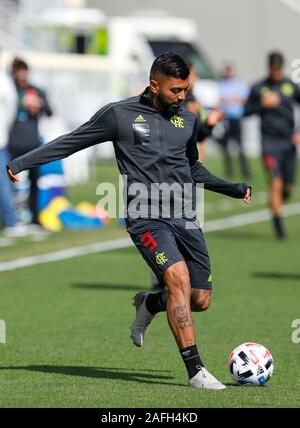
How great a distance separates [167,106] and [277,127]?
11076 mm

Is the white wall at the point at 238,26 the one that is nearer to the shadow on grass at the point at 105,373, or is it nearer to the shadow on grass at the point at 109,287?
the shadow on grass at the point at 109,287

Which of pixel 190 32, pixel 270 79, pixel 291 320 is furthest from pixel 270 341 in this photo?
pixel 190 32

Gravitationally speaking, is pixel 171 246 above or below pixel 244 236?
above

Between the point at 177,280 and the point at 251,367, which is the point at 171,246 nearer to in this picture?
the point at 177,280

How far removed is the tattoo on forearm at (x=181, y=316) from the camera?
912cm

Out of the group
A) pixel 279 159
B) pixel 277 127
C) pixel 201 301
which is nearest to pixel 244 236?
pixel 279 159

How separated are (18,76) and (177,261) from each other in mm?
11698

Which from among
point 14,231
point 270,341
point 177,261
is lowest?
point 14,231

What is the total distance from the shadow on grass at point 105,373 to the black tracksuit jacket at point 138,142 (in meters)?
1.09

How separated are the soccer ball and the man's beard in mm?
1735

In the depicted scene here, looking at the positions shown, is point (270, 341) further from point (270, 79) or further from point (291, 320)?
point (270, 79)

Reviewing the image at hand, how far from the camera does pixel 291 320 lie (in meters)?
12.9

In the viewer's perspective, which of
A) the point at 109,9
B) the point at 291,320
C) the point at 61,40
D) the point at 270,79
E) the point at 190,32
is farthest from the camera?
the point at 109,9

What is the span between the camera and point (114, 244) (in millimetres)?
20094
